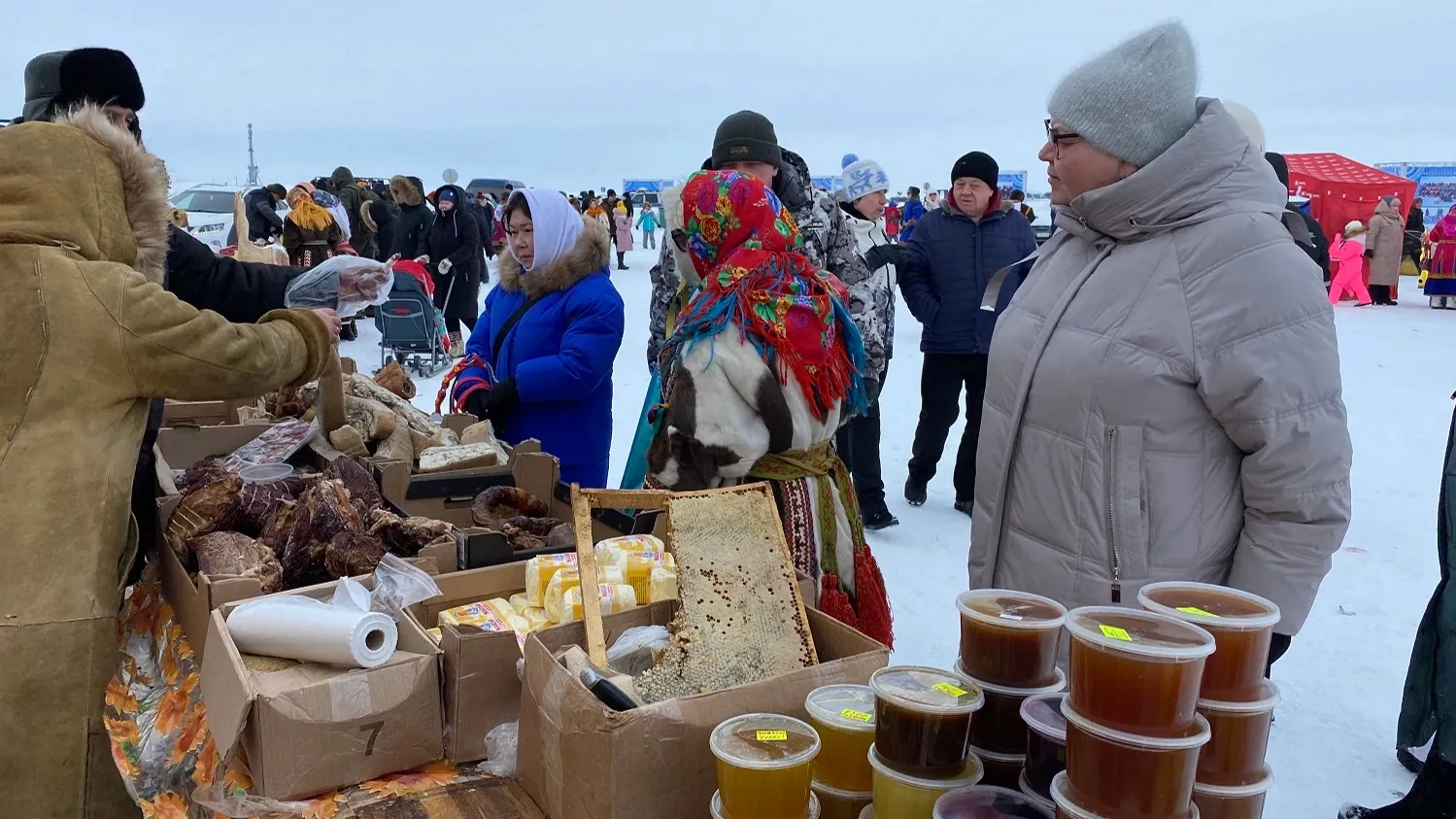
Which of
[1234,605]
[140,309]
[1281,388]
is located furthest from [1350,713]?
[140,309]

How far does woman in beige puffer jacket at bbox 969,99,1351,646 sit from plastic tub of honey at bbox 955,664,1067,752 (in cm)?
65

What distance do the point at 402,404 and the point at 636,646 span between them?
216 cm

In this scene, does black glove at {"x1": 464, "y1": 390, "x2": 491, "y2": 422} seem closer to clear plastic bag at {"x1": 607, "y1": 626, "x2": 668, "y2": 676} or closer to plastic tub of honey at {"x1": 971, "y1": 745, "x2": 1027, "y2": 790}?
clear plastic bag at {"x1": 607, "y1": 626, "x2": 668, "y2": 676}

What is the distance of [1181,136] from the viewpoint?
70.3 inches

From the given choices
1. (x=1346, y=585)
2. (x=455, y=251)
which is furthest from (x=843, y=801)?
(x=455, y=251)

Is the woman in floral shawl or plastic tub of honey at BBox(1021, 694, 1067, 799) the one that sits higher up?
the woman in floral shawl

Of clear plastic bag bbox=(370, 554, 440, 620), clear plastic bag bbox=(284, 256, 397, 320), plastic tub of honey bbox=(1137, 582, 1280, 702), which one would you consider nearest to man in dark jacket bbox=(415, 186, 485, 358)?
clear plastic bag bbox=(284, 256, 397, 320)

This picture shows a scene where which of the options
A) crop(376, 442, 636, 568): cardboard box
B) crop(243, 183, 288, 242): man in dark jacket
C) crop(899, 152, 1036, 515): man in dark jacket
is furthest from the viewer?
crop(243, 183, 288, 242): man in dark jacket

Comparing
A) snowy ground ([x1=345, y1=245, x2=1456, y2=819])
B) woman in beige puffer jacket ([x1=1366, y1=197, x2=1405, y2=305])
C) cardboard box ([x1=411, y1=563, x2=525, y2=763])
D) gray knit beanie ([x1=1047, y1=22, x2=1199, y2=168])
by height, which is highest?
woman in beige puffer jacket ([x1=1366, y1=197, x2=1405, y2=305])

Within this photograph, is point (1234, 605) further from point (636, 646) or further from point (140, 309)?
point (140, 309)

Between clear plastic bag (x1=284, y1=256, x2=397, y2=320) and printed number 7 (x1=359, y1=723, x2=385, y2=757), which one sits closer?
printed number 7 (x1=359, y1=723, x2=385, y2=757)

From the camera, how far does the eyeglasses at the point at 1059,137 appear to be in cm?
185

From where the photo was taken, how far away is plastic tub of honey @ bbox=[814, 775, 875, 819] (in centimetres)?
125

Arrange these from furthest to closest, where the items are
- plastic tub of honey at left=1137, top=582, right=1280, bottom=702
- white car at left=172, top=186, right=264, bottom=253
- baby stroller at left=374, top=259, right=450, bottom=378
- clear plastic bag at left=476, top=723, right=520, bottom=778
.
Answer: white car at left=172, top=186, right=264, bottom=253
baby stroller at left=374, top=259, right=450, bottom=378
clear plastic bag at left=476, top=723, right=520, bottom=778
plastic tub of honey at left=1137, top=582, right=1280, bottom=702
